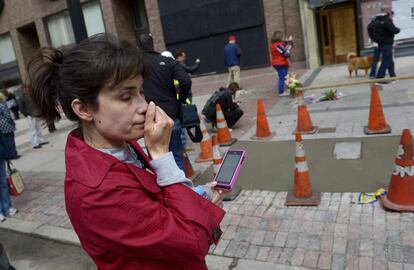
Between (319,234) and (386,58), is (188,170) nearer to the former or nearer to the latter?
(319,234)

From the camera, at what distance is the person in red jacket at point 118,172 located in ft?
4.24

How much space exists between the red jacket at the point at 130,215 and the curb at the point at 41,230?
344cm

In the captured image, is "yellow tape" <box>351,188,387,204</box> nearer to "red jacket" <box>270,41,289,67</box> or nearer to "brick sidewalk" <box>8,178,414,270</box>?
"brick sidewalk" <box>8,178,414,270</box>

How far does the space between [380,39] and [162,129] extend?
10.5 m

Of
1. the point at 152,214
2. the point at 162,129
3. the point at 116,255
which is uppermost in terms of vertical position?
the point at 162,129

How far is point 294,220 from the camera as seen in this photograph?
12.9 feet

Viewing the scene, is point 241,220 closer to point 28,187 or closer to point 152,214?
point 152,214

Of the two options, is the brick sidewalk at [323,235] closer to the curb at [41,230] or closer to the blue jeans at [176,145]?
the blue jeans at [176,145]

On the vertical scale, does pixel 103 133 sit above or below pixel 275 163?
above

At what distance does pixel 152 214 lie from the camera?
1.31 metres

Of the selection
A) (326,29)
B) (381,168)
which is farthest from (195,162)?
(326,29)

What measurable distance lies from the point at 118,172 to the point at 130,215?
0.54ft

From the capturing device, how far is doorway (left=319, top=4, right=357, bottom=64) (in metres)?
15.8

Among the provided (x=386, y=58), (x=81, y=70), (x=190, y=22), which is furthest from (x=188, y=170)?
(x=190, y=22)
